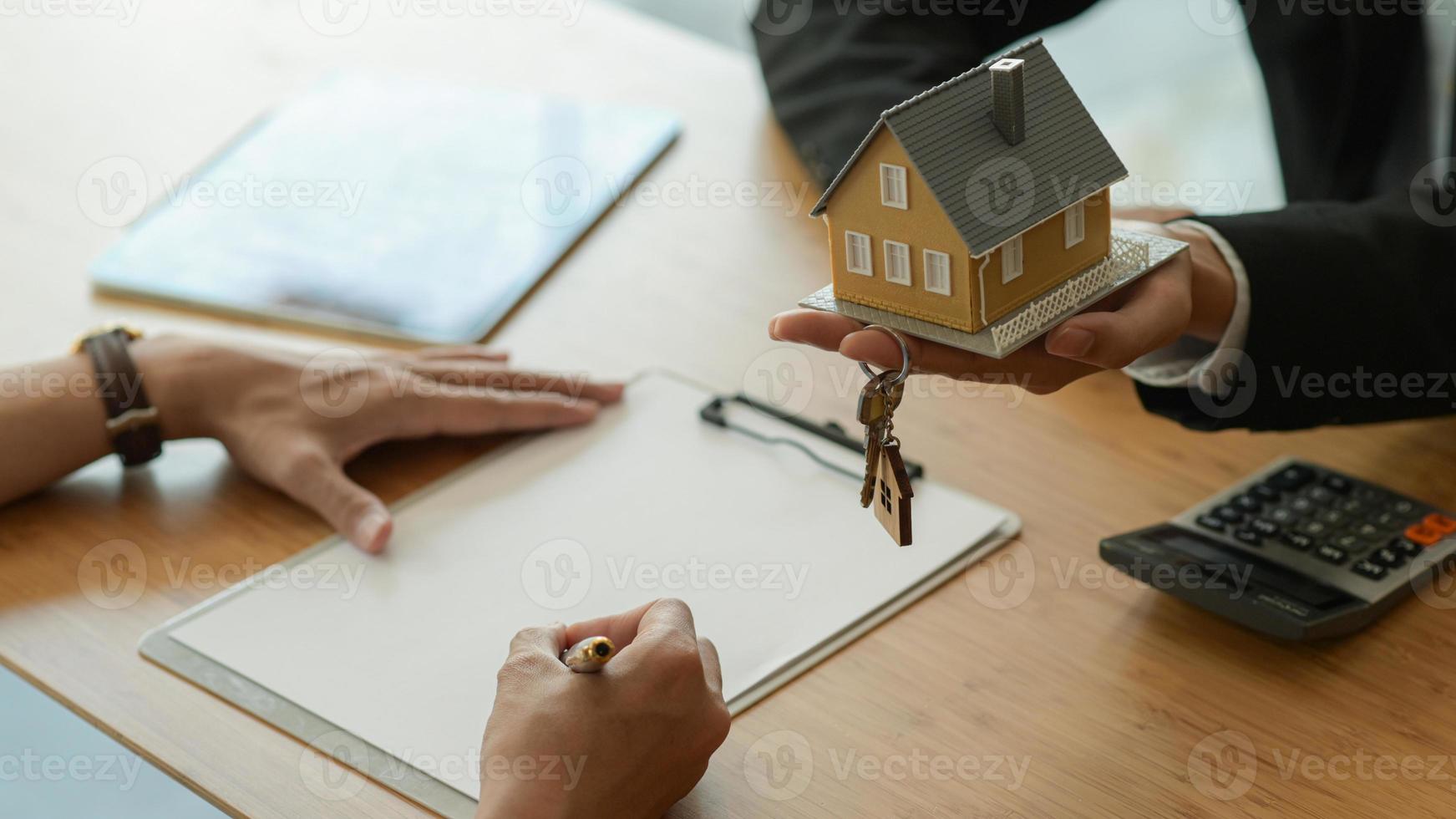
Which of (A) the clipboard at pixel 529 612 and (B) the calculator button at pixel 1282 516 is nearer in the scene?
(A) the clipboard at pixel 529 612

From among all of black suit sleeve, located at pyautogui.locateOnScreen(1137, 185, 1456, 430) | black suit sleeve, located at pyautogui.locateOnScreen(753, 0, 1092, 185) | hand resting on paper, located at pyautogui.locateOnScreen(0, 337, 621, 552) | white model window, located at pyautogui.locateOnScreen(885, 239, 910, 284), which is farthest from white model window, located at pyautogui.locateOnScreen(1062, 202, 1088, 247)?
black suit sleeve, located at pyautogui.locateOnScreen(753, 0, 1092, 185)

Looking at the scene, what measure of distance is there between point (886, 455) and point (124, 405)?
2.41ft

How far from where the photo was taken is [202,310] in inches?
53.9

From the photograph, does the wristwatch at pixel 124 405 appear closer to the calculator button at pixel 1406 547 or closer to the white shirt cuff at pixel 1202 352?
the white shirt cuff at pixel 1202 352

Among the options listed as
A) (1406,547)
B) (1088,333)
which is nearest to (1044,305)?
(1088,333)

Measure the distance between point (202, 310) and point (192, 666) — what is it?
570 mm

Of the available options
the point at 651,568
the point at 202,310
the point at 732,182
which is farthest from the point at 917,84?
the point at 202,310

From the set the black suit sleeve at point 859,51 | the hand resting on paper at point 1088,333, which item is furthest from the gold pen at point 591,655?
the black suit sleeve at point 859,51

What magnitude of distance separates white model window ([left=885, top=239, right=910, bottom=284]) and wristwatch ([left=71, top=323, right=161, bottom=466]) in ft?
2.34

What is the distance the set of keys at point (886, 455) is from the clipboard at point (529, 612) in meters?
0.17

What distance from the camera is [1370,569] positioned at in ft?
3.01

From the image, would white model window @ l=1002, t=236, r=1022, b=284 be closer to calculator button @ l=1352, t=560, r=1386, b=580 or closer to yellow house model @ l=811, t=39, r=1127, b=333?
yellow house model @ l=811, t=39, r=1127, b=333

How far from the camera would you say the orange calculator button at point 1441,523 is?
3.14 feet

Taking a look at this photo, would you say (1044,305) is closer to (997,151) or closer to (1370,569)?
(997,151)
